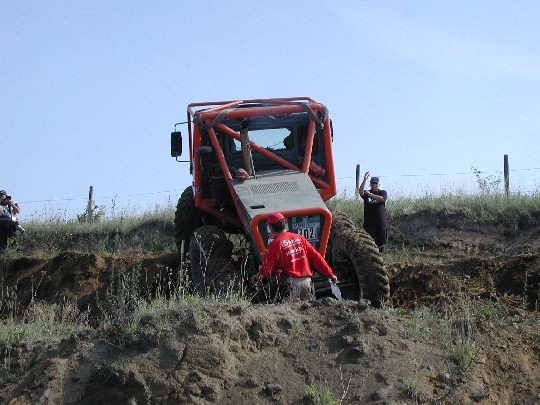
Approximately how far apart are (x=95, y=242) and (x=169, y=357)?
46.2 ft

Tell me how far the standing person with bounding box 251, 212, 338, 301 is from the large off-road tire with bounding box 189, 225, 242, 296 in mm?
954

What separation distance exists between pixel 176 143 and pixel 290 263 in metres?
4.81

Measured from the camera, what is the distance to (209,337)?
310 inches

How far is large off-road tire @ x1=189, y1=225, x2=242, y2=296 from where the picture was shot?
11.2m

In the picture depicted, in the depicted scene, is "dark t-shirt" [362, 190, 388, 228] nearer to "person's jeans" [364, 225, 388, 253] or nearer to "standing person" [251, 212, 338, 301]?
"person's jeans" [364, 225, 388, 253]

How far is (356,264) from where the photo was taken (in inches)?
457

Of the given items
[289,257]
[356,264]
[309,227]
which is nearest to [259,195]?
[309,227]

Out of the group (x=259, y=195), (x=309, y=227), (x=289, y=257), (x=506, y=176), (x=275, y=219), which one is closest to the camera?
(x=289, y=257)

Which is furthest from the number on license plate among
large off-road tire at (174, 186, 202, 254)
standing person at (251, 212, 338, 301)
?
large off-road tire at (174, 186, 202, 254)

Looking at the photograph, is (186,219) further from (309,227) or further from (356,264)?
(356,264)

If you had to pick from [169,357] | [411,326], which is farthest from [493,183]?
[169,357]

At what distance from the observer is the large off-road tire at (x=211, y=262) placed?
36.8 feet

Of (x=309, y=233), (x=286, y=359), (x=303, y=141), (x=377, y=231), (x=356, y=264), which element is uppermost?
(x=303, y=141)

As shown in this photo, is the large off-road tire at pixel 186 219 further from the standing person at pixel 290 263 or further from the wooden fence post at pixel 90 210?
the wooden fence post at pixel 90 210
